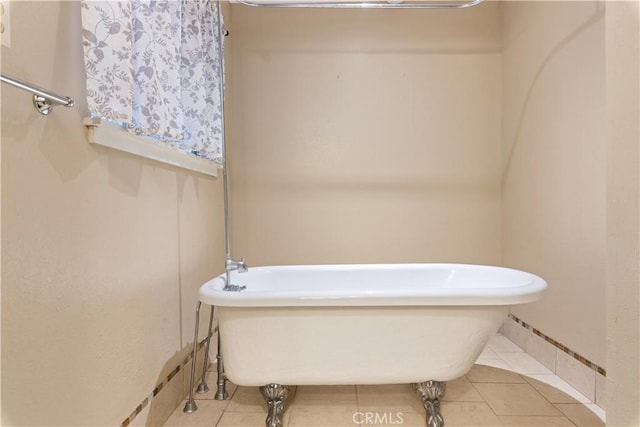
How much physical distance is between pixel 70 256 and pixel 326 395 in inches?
49.9

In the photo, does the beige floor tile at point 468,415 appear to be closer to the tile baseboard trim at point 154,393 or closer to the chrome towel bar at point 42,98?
the tile baseboard trim at point 154,393

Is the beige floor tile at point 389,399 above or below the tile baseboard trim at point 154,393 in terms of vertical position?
below

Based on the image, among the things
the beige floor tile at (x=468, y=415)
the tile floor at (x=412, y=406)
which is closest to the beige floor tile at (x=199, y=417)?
the tile floor at (x=412, y=406)

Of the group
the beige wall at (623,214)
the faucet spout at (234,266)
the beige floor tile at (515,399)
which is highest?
the beige wall at (623,214)

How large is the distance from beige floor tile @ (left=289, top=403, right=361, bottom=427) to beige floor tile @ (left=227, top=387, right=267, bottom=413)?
0.16 meters

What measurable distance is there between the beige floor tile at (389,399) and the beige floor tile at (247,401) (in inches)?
18.1

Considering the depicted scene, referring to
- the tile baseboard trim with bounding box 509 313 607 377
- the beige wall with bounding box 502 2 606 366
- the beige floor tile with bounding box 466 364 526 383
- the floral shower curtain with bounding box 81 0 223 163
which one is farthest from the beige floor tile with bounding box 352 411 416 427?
the floral shower curtain with bounding box 81 0 223 163

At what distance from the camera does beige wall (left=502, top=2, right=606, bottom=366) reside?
164 cm

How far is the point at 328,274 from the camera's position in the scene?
1.94 meters

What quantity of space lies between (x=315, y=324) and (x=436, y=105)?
6.37ft

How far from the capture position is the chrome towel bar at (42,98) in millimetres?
782

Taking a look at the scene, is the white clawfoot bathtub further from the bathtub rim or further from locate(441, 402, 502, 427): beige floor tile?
locate(441, 402, 502, 427): beige floor tile

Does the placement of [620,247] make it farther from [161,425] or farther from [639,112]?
[161,425]

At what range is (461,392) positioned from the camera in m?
1.72
